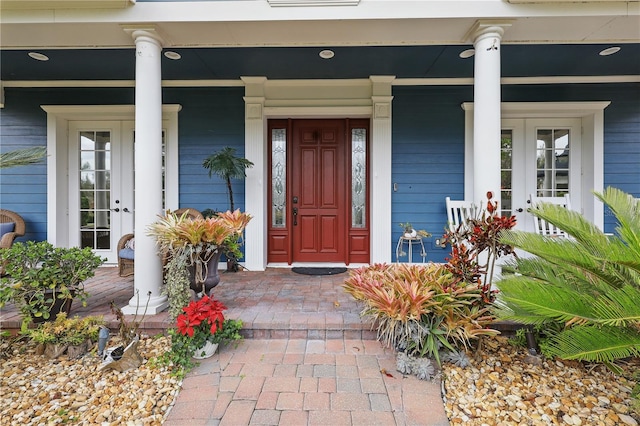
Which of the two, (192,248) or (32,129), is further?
(32,129)

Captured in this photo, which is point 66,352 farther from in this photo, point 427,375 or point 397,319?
point 427,375

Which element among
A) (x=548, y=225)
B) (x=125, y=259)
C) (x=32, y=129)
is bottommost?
(x=125, y=259)

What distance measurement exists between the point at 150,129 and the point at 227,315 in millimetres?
1626

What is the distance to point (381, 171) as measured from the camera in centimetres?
416

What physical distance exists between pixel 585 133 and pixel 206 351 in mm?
5023

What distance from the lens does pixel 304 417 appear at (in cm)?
161

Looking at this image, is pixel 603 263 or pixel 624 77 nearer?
pixel 603 263

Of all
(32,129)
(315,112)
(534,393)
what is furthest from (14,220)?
(534,393)

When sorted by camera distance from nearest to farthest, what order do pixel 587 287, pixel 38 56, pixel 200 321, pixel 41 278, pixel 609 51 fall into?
pixel 587 287
pixel 200 321
pixel 41 278
pixel 609 51
pixel 38 56

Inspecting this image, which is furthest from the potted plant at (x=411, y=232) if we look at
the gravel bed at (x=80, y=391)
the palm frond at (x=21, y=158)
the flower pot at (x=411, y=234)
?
the palm frond at (x=21, y=158)

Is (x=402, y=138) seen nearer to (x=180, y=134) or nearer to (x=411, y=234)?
(x=411, y=234)

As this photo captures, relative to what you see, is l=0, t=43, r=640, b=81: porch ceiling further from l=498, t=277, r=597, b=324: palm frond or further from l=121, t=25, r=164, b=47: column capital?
l=498, t=277, r=597, b=324: palm frond

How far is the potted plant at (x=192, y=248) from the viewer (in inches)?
90.3

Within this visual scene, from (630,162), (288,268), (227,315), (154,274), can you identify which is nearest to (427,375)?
(227,315)
